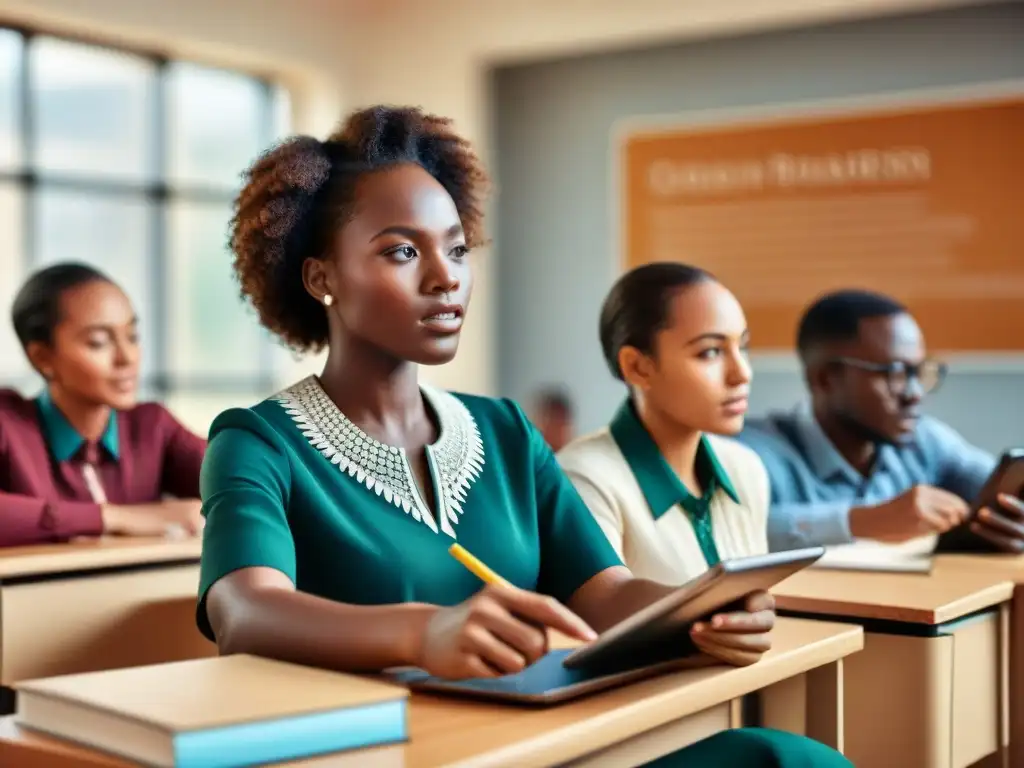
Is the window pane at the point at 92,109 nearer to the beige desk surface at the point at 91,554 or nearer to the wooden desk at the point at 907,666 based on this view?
the beige desk surface at the point at 91,554

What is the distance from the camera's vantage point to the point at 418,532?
1.62 m

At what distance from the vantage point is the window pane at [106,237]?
23.0ft

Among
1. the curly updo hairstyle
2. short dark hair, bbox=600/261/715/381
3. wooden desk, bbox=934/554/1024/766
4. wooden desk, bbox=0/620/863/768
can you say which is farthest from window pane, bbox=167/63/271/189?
wooden desk, bbox=0/620/863/768

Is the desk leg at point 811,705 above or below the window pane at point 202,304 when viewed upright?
below

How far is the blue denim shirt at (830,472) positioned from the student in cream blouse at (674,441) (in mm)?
324

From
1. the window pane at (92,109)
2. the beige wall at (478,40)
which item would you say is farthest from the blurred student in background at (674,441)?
the window pane at (92,109)

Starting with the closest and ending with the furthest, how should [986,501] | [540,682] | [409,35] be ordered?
[540,682]
[986,501]
[409,35]

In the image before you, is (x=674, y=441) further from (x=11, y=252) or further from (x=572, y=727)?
(x=11, y=252)

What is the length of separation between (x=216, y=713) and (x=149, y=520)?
205 centimetres

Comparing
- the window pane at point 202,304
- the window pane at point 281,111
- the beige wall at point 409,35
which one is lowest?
the window pane at point 202,304

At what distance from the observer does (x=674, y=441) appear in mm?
2293

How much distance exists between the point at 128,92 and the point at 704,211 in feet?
10.6

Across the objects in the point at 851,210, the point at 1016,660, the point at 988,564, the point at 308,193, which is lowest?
the point at 1016,660

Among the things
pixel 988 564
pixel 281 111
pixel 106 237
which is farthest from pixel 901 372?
pixel 281 111
